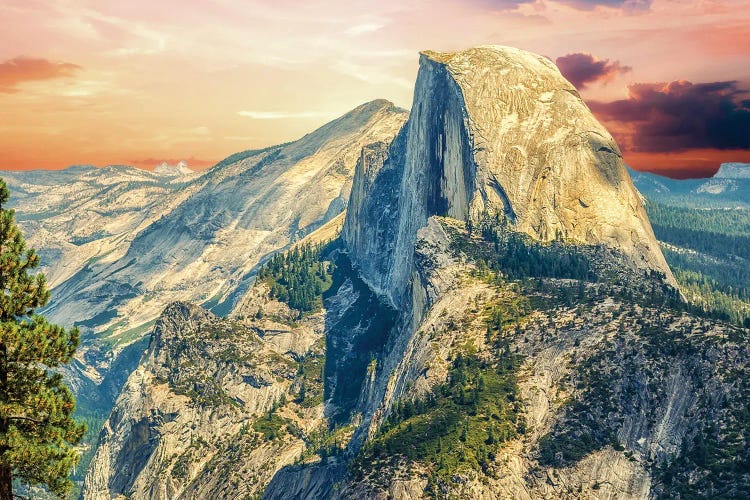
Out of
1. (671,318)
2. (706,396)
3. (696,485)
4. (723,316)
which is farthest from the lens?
(723,316)

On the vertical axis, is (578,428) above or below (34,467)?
below

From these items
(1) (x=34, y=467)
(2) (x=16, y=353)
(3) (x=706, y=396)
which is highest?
(2) (x=16, y=353)

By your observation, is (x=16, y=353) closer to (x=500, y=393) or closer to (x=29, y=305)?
(x=29, y=305)

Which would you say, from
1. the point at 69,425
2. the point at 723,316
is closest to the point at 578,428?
the point at 723,316

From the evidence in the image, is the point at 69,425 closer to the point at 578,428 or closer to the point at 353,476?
the point at 353,476

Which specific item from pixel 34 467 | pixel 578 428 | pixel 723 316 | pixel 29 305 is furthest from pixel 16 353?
pixel 723 316

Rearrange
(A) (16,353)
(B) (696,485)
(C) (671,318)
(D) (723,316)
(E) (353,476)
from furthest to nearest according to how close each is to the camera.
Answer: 1. (D) (723,316)
2. (C) (671,318)
3. (E) (353,476)
4. (B) (696,485)
5. (A) (16,353)

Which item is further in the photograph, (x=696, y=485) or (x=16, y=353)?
(x=696, y=485)
